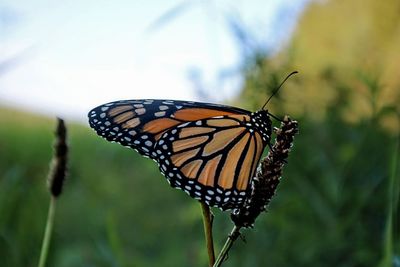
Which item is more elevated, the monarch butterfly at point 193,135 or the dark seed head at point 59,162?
the monarch butterfly at point 193,135

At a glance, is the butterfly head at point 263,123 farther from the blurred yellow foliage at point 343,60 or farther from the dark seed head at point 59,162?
the blurred yellow foliage at point 343,60

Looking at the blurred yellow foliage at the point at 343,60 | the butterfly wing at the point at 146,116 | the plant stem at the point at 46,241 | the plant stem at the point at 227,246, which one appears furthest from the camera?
the blurred yellow foliage at the point at 343,60

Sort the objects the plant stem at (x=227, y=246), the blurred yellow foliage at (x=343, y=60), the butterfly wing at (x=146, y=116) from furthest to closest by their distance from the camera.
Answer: the blurred yellow foliage at (x=343, y=60) < the butterfly wing at (x=146, y=116) < the plant stem at (x=227, y=246)

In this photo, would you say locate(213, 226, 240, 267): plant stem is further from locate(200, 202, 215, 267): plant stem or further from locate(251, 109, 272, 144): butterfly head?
locate(251, 109, 272, 144): butterfly head

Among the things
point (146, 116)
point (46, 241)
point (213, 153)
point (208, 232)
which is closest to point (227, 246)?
point (208, 232)

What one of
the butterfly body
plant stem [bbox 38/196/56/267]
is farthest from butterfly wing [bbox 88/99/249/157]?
plant stem [bbox 38/196/56/267]

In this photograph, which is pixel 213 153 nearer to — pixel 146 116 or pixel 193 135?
pixel 193 135

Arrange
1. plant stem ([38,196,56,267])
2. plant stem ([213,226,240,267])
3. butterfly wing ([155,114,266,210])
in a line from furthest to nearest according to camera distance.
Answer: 1. butterfly wing ([155,114,266,210])
2. plant stem ([38,196,56,267])
3. plant stem ([213,226,240,267])

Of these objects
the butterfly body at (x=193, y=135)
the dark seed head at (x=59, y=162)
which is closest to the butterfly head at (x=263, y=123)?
the butterfly body at (x=193, y=135)
